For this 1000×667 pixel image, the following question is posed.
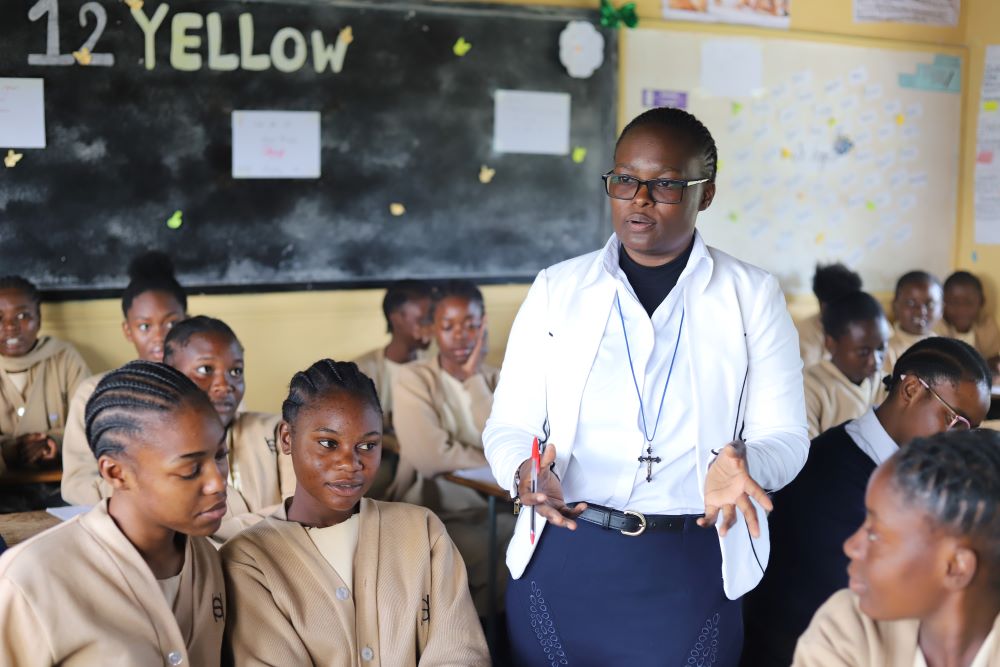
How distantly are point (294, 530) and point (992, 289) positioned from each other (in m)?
5.60

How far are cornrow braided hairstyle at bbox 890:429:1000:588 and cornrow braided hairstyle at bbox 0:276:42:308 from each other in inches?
149

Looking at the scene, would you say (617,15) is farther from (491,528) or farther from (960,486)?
A: (960,486)

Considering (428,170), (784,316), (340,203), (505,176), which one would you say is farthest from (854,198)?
(784,316)

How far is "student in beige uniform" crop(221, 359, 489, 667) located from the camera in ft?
6.59

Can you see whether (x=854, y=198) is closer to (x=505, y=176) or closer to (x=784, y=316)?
(x=505, y=176)

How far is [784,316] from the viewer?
1981mm

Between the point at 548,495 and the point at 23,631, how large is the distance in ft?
2.73

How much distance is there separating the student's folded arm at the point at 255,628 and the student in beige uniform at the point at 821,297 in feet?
12.7

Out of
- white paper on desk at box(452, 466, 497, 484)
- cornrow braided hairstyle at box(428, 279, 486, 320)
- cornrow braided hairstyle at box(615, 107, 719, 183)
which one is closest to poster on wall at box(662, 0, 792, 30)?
cornrow braided hairstyle at box(428, 279, 486, 320)

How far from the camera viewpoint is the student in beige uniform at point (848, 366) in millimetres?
3902

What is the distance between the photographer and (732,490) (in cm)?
174

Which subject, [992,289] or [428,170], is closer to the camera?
[428,170]

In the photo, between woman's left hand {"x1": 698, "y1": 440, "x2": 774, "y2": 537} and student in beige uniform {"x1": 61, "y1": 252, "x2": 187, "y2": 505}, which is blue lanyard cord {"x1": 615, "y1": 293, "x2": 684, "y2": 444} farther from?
student in beige uniform {"x1": 61, "y1": 252, "x2": 187, "y2": 505}

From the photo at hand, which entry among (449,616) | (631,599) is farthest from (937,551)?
(449,616)
